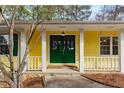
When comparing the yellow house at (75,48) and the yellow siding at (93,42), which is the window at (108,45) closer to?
the yellow house at (75,48)

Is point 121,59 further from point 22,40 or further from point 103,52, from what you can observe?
point 22,40

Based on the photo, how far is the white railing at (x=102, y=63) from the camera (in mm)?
16281

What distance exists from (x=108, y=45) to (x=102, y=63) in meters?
1.84

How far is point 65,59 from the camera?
1848cm

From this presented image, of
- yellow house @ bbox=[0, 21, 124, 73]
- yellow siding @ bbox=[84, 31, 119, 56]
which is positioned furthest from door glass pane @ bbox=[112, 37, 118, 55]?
yellow siding @ bbox=[84, 31, 119, 56]

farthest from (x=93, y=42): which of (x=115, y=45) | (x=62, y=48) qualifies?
(x=62, y=48)

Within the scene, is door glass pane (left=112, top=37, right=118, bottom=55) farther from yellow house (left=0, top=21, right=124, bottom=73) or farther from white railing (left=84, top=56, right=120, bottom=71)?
white railing (left=84, top=56, right=120, bottom=71)

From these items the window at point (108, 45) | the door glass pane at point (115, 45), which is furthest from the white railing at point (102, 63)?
the door glass pane at point (115, 45)

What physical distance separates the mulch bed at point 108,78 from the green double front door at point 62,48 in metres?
3.71

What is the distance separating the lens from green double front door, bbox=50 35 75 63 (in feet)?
60.5

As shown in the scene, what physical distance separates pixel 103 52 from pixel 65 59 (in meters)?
2.57

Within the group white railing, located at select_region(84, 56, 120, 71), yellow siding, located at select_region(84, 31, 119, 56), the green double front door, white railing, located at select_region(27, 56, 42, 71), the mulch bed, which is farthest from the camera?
the green double front door

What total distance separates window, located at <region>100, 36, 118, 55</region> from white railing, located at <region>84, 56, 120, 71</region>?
58.5 inches
